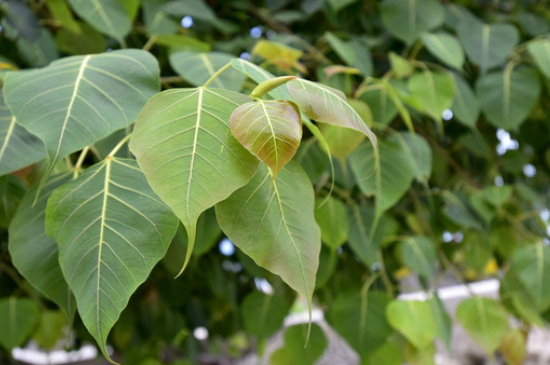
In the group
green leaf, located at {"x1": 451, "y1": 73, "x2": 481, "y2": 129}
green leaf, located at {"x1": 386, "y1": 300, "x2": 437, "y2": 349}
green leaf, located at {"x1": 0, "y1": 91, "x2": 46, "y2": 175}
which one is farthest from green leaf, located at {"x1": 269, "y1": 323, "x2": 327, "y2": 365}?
green leaf, located at {"x1": 0, "y1": 91, "x2": 46, "y2": 175}

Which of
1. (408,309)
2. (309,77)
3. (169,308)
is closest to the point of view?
(408,309)

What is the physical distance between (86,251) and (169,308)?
2.06 feet

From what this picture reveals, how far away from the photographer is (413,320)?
63 cm

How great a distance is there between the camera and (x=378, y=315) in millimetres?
677

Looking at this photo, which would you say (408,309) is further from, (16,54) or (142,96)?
(16,54)

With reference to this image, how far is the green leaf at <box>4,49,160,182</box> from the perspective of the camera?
313 millimetres

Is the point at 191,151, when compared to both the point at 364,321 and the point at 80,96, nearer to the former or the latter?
the point at 80,96

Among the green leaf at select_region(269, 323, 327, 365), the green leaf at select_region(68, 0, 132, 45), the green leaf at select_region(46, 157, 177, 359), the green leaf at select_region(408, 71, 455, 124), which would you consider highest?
the green leaf at select_region(46, 157, 177, 359)

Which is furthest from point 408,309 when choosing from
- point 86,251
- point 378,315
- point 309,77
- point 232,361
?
point 232,361

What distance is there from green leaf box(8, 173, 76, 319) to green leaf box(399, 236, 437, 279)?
0.46 metres

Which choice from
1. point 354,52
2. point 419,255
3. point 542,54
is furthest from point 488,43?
point 419,255

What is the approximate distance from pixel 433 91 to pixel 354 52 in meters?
0.11

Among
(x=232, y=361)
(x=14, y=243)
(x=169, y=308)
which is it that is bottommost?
(x=232, y=361)

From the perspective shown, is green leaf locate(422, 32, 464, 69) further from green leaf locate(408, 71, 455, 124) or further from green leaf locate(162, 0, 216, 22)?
green leaf locate(162, 0, 216, 22)
